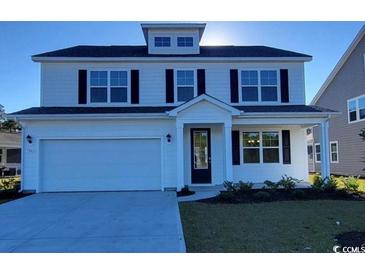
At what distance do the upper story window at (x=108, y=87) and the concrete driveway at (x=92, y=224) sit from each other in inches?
184

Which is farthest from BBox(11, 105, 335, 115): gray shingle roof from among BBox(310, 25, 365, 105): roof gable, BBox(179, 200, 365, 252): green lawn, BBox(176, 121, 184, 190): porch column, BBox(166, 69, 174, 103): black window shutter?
BBox(310, 25, 365, 105): roof gable

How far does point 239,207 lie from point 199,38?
9.20 meters

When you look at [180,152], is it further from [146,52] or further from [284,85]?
[284,85]

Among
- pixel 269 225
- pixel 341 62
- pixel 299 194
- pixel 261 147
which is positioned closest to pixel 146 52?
pixel 261 147

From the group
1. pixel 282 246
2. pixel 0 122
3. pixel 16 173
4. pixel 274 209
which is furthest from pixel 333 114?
pixel 0 122

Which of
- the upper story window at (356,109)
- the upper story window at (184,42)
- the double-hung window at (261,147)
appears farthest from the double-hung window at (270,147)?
the upper story window at (356,109)

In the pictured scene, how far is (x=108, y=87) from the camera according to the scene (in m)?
14.6

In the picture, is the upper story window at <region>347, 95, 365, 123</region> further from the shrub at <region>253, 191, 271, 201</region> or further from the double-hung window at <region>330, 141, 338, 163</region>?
the shrub at <region>253, 191, 271, 201</region>

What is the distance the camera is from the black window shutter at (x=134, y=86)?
1459cm

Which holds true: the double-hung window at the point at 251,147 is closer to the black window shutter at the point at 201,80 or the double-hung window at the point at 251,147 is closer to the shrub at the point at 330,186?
the black window shutter at the point at 201,80

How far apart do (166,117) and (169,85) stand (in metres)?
1.86

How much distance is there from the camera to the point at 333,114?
13734 mm

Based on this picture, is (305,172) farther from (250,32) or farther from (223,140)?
(250,32)

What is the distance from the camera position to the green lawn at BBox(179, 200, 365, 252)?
598 cm
